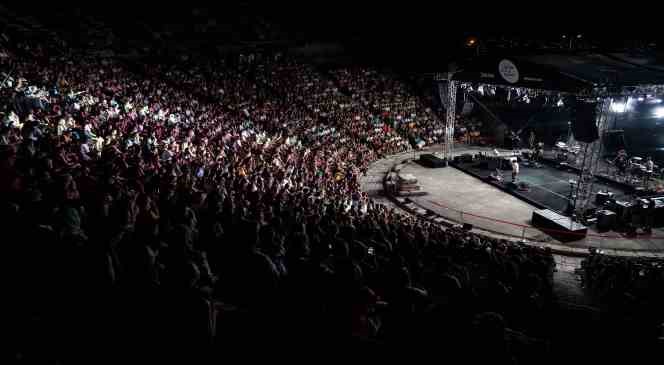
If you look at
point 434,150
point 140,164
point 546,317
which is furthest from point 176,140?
point 434,150

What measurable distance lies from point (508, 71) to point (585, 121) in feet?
16.6

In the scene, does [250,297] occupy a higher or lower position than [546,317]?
higher

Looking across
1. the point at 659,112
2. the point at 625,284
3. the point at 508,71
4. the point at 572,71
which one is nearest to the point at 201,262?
the point at 625,284

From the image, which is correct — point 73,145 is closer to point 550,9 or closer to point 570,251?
point 570,251

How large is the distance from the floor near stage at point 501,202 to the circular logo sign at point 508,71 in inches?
213

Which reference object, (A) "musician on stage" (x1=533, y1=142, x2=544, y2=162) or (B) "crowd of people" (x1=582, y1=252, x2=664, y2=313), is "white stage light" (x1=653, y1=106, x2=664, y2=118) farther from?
(B) "crowd of people" (x1=582, y1=252, x2=664, y2=313)

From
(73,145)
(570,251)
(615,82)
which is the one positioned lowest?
(570,251)

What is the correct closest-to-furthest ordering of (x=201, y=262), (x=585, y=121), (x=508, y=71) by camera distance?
1. (x=201, y=262)
2. (x=585, y=121)
3. (x=508, y=71)

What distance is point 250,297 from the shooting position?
5434 millimetres

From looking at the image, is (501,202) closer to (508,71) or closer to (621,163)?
(508,71)

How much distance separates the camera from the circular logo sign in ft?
62.6

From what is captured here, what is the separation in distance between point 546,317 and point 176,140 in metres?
13.4

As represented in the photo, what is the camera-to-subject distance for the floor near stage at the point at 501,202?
15734mm

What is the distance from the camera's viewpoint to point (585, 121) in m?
15.5
